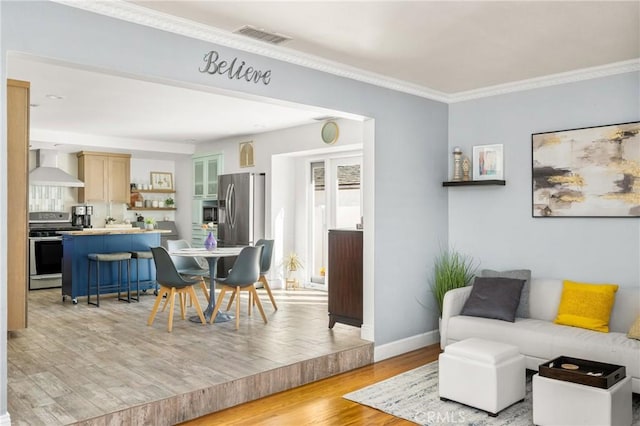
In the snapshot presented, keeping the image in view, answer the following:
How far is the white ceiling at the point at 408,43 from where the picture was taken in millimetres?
3287

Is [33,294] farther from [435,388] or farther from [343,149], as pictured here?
[435,388]

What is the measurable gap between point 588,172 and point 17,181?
16.6 ft

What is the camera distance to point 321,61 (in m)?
4.36

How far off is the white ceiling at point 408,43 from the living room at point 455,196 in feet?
0.67

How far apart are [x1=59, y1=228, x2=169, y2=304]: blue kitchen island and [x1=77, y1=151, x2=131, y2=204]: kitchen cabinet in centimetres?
249

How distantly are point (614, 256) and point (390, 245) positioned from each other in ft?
6.41

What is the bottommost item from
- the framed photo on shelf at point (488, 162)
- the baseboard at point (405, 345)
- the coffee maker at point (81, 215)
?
the baseboard at point (405, 345)

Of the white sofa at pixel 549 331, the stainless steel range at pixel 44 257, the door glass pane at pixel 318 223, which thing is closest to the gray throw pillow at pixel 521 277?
the white sofa at pixel 549 331

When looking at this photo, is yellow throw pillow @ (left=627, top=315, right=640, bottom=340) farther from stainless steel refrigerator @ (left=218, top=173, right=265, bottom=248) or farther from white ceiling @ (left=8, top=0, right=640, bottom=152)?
stainless steel refrigerator @ (left=218, top=173, right=265, bottom=248)

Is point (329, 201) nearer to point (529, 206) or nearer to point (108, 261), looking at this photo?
point (108, 261)

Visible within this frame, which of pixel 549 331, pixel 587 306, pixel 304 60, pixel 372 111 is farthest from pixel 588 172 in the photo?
pixel 304 60

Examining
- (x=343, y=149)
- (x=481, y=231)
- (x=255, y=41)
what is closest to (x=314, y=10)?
(x=255, y=41)

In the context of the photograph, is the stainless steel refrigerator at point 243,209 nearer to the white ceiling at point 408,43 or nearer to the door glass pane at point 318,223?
the door glass pane at point 318,223

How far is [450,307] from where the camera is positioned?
4852mm
